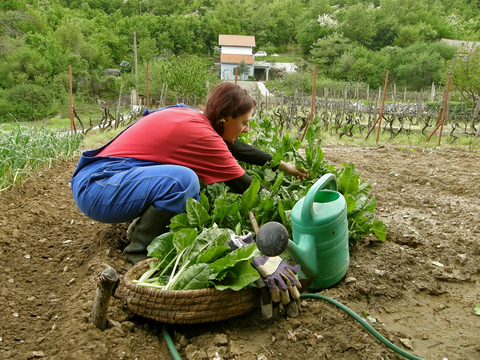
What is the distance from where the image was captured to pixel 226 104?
2008 mm

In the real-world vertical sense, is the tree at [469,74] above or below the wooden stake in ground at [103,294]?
above

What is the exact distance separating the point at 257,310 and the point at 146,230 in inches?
29.5

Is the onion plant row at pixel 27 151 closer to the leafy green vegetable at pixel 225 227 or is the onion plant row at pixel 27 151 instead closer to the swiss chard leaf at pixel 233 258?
the leafy green vegetable at pixel 225 227

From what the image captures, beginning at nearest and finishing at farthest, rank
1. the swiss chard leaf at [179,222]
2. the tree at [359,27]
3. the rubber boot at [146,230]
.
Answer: the swiss chard leaf at [179,222] < the rubber boot at [146,230] < the tree at [359,27]

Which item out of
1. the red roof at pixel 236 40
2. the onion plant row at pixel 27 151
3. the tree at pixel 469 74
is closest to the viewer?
the onion plant row at pixel 27 151

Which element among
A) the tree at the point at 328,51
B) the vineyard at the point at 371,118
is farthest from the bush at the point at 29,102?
the tree at the point at 328,51

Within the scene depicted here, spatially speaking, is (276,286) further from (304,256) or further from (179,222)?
(179,222)

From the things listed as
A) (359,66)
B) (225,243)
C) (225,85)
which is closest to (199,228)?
(225,243)

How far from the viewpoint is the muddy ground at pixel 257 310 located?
1.34 meters

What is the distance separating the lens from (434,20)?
70.9m

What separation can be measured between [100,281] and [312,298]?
3.13 feet

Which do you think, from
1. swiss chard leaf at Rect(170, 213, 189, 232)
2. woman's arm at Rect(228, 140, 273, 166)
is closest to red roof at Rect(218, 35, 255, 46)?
woman's arm at Rect(228, 140, 273, 166)

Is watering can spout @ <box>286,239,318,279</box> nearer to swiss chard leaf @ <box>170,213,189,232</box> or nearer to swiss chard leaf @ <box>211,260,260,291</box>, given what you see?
swiss chard leaf @ <box>211,260,260,291</box>

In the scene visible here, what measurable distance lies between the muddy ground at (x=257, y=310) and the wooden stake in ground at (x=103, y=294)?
36mm
